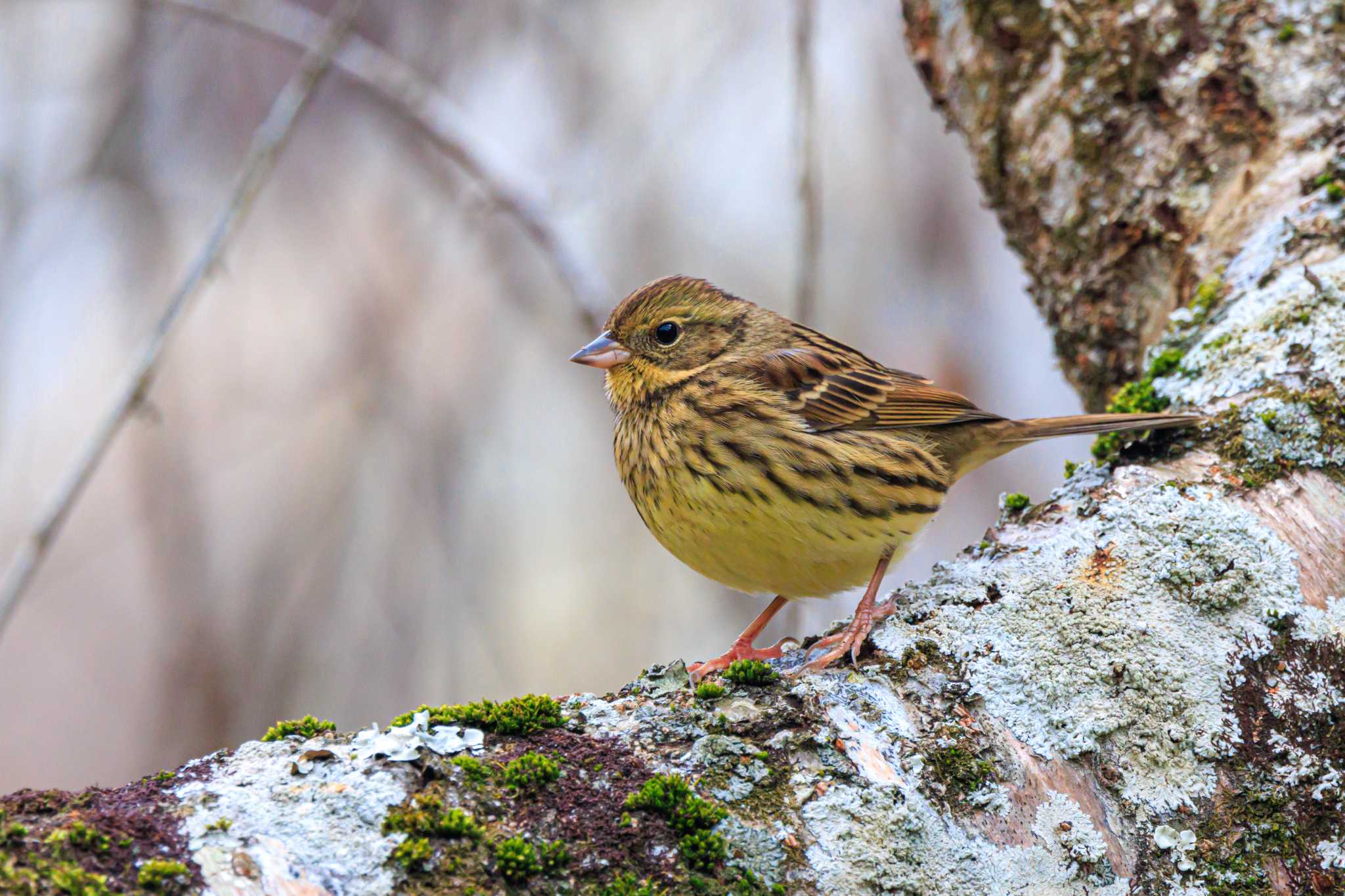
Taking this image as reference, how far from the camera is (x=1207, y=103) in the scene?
3.80 m

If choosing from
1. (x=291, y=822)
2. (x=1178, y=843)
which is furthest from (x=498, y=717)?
(x=1178, y=843)

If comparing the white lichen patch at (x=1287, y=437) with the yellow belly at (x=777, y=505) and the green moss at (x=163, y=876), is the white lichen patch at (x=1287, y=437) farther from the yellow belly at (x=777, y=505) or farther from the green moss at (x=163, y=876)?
the green moss at (x=163, y=876)

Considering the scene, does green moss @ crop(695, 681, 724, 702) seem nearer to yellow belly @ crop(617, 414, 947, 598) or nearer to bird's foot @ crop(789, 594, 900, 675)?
bird's foot @ crop(789, 594, 900, 675)

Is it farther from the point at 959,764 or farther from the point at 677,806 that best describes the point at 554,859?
the point at 959,764

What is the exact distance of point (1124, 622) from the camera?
2.38 m

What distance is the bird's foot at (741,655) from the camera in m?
3.05

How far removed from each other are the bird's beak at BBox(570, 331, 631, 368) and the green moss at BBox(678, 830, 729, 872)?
7.16 feet

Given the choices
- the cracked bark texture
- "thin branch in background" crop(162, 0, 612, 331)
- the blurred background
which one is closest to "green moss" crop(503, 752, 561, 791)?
the cracked bark texture

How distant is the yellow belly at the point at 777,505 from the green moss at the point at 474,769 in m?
1.47

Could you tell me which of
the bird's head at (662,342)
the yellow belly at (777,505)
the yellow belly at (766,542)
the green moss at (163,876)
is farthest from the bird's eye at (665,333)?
the green moss at (163,876)

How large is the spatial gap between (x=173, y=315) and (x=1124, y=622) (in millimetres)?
2399

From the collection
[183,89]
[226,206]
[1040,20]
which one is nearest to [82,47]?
[183,89]

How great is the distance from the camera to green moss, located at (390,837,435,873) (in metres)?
1.56

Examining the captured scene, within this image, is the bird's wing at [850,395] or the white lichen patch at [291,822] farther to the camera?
the bird's wing at [850,395]
